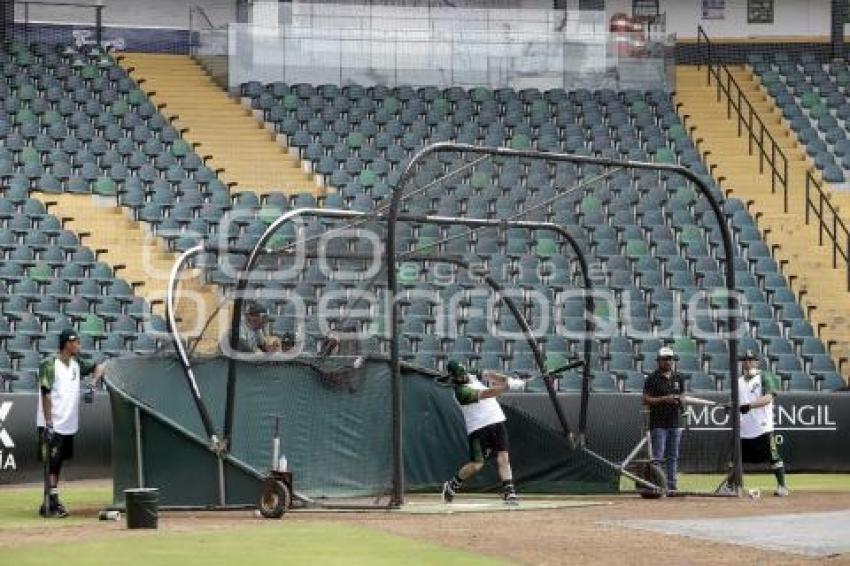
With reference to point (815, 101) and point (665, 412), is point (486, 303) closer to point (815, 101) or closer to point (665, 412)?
point (665, 412)

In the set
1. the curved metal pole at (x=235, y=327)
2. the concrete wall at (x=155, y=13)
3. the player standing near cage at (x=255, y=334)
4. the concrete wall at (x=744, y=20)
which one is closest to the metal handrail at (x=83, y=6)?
the concrete wall at (x=155, y=13)

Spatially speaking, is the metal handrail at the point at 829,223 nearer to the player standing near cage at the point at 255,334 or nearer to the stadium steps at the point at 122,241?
the stadium steps at the point at 122,241

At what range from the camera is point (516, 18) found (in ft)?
139

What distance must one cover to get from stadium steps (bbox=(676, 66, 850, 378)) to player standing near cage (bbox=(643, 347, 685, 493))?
10717 mm

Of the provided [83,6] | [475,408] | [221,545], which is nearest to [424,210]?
[475,408]

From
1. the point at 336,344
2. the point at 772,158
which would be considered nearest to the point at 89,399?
the point at 336,344

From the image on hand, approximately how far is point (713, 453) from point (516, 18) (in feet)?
52.4

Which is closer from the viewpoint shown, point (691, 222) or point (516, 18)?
point (691, 222)

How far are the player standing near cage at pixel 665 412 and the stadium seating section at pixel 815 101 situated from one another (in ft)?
59.6

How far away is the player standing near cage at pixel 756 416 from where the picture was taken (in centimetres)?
2431

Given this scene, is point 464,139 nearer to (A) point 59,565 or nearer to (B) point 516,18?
(B) point 516,18

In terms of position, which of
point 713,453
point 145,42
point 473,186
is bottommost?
point 713,453

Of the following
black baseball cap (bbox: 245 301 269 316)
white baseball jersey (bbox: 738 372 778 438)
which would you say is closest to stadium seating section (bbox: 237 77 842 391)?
black baseball cap (bbox: 245 301 269 316)

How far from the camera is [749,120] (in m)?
42.3
